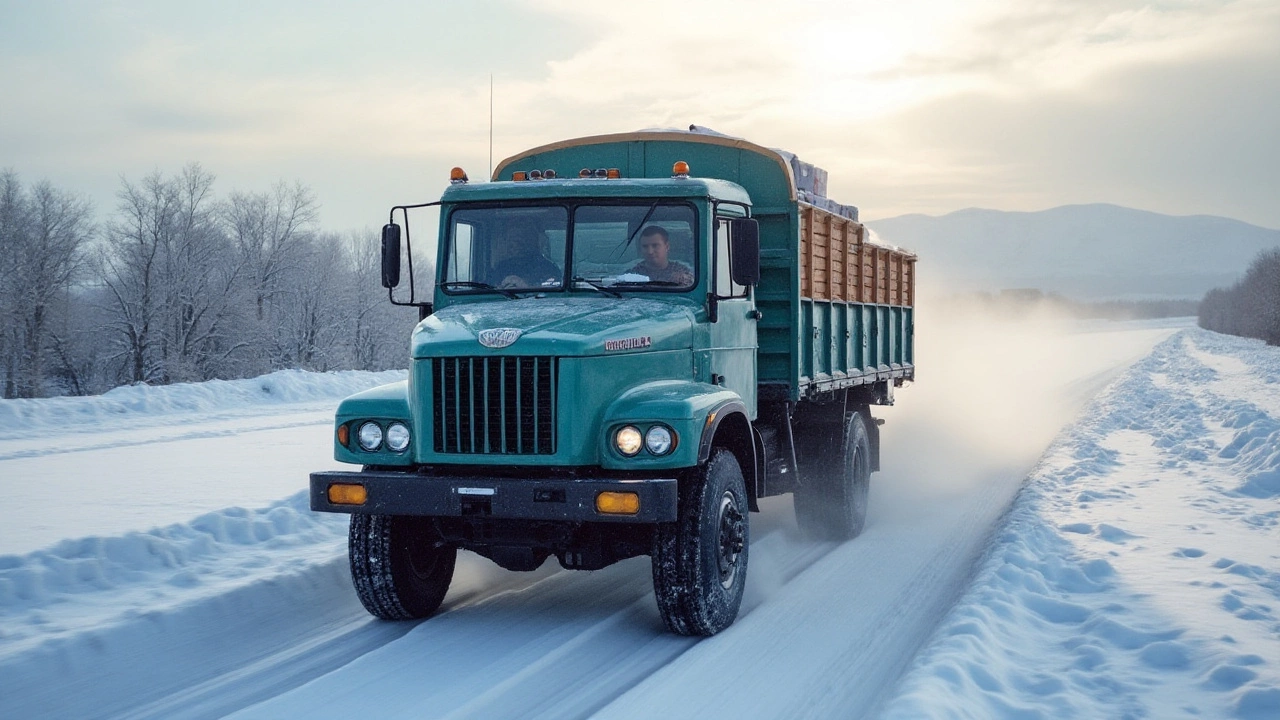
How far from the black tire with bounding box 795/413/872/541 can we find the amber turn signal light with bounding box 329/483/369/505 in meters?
4.45

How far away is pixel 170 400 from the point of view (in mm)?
19672

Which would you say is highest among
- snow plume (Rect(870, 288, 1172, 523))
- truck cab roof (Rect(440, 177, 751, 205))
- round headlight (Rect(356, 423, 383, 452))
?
truck cab roof (Rect(440, 177, 751, 205))

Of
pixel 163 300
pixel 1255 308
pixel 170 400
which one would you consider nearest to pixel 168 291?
pixel 163 300

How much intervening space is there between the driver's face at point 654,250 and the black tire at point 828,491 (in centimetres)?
326

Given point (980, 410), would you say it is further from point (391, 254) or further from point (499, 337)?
point (499, 337)

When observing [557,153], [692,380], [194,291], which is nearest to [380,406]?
[692,380]

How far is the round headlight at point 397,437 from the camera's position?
243 inches

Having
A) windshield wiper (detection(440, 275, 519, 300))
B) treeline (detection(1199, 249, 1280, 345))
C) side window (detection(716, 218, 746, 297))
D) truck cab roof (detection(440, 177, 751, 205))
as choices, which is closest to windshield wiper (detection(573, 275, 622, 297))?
windshield wiper (detection(440, 275, 519, 300))

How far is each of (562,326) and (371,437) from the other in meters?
1.30

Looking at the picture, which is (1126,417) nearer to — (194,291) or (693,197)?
(693,197)

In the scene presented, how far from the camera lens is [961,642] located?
5523 millimetres

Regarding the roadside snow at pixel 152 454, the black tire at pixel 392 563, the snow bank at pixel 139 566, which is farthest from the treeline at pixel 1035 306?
the black tire at pixel 392 563

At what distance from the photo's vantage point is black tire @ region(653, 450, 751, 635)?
6039 mm

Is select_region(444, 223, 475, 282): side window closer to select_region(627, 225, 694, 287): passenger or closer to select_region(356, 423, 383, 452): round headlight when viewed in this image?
select_region(627, 225, 694, 287): passenger
